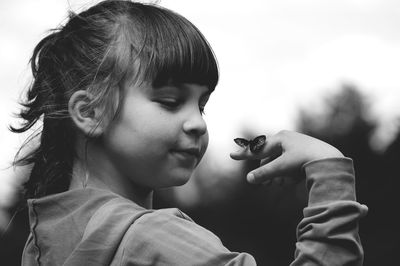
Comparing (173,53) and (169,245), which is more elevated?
(173,53)

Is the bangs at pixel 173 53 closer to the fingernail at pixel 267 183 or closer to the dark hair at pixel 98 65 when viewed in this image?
the dark hair at pixel 98 65

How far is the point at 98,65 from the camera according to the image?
7.15 ft

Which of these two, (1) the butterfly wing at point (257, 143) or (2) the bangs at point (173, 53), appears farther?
(2) the bangs at point (173, 53)

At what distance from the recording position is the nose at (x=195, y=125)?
2.03 m

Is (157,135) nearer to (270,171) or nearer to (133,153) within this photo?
(133,153)

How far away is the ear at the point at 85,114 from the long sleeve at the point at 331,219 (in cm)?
72

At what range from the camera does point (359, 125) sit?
27.9 m

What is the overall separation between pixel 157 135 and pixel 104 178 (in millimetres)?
232

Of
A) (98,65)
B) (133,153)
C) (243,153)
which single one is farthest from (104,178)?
(243,153)

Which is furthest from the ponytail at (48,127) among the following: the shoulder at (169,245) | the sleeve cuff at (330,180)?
the sleeve cuff at (330,180)

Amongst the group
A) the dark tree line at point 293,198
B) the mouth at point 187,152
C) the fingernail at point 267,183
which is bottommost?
the dark tree line at point 293,198

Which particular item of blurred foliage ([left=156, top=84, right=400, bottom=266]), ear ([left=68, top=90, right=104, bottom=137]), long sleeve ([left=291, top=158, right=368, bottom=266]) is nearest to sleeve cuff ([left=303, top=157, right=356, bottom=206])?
long sleeve ([left=291, top=158, right=368, bottom=266])

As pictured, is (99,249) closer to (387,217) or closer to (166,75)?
(166,75)

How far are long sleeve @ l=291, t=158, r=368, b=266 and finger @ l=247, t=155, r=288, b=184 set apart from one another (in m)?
0.08
